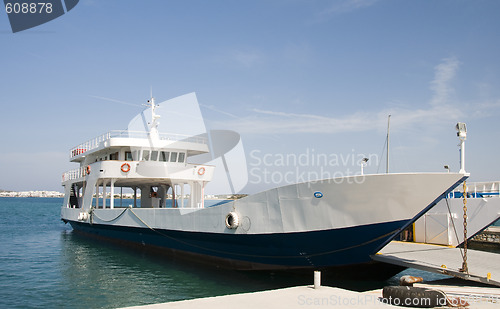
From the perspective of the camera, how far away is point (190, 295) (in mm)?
12242

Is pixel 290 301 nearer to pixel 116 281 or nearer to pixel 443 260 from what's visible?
pixel 443 260

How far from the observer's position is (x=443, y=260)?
1286cm

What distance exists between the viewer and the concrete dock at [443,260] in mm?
10883

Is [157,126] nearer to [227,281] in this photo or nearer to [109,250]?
[109,250]

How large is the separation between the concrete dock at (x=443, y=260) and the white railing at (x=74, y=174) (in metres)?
19.6

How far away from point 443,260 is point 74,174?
24590 millimetres

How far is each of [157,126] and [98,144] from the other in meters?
3.94

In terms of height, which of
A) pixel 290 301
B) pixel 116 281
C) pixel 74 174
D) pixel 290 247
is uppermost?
pixel 74 174

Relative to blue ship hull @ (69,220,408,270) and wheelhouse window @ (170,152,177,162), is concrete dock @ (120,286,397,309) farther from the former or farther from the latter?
wheelhouse window @ (170,152,177,162)

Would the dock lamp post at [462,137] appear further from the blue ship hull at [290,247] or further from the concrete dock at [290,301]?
the concrete dock at [290,301]

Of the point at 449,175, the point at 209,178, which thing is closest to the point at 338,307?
the point at 449,175

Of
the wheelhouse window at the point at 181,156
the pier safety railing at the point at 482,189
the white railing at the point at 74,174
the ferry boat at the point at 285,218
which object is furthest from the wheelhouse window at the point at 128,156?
the pier safety railing at the point at 482,189

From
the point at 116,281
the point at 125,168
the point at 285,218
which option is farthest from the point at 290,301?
the point at 125,168

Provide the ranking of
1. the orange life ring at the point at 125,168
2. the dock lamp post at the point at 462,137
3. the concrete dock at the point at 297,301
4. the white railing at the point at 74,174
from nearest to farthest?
the concrete dock at the point at 297,301 → the dock lamp post at the point at 462,137 → the orange life ring at the point at 125,168 → the white railing at the point at 74,174
